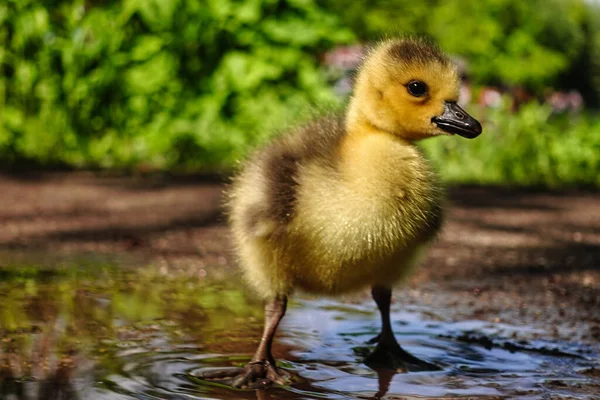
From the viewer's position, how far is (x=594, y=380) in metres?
4.05

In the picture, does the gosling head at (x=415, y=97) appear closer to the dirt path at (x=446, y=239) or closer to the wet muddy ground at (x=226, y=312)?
the wet muddy ground at (x=226, y=312)

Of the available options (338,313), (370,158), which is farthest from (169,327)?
(370,158)

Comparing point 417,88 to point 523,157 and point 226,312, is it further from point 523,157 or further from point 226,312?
point 523,157

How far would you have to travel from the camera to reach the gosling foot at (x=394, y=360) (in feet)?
13.9

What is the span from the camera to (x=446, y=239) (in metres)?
7.72

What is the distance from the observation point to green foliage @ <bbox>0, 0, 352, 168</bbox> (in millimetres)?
10859

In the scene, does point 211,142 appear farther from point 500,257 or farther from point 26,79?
point 500,257

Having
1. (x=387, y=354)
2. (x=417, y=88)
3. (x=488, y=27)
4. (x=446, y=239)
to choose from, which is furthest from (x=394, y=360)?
(x=488, y=27)

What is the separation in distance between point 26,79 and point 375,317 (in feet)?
21.9

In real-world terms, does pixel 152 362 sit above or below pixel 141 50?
below

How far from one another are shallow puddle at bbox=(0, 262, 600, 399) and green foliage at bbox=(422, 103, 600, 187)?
20.4 ft

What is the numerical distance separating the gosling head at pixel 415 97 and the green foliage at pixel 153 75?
6.62 m

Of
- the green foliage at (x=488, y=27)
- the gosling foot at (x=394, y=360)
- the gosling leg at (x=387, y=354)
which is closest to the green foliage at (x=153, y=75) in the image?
the gosling leg at (x=387, y=354)

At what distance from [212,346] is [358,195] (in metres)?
1.02
